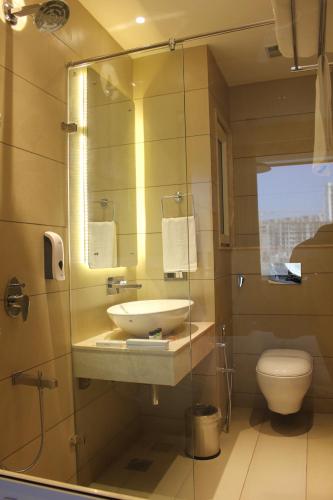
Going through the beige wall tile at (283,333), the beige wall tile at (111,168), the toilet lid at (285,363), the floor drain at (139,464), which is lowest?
the floor drain at (139,464)

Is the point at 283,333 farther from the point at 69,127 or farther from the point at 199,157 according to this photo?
the point at 69,127

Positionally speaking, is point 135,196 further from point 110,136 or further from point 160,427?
point 160,427

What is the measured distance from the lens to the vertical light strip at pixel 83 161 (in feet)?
7.50

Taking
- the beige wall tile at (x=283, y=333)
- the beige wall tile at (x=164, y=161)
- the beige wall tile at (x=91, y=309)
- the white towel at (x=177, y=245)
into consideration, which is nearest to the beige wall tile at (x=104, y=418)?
the beige wall tile at (x=91, y=309)

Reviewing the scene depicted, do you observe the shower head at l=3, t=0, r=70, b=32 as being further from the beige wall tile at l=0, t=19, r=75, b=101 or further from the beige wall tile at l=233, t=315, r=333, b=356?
the beige wall tile at l=233, t=315, r=333, b=356

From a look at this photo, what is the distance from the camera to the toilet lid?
2.68 meters

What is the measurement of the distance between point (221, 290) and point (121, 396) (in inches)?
42.3

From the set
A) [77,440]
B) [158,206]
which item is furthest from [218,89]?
[77,440]

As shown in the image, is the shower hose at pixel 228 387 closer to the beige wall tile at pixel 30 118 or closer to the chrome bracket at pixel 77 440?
the chrome bracket at pixel 77 440

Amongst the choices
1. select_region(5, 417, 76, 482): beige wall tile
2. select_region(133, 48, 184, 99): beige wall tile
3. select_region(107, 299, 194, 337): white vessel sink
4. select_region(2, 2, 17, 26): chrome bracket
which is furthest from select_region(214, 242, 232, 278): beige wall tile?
select_region(2, 2, 17, 26): chrome bracket

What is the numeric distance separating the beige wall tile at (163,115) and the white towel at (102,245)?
677 millimetres

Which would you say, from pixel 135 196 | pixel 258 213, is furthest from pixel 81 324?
pixel 258 213

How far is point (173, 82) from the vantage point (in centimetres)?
259

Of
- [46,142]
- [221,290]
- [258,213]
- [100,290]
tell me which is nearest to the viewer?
[46,142]
